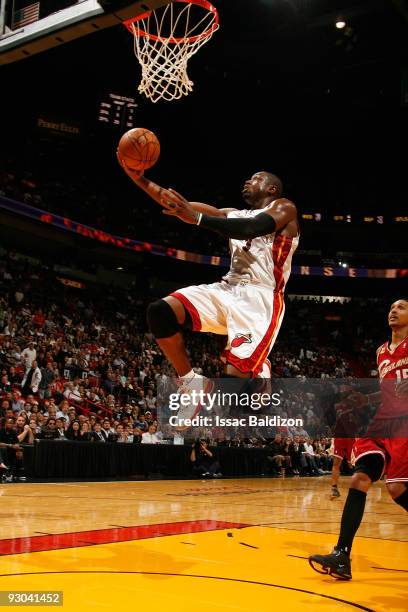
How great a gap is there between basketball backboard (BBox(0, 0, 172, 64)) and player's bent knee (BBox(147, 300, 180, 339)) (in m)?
2.61

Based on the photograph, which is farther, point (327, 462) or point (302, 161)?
point (302, 161)

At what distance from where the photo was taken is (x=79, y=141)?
2473cm

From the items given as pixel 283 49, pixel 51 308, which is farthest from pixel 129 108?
pixel 51 308

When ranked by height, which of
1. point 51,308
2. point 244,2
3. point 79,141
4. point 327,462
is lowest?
point 327,462

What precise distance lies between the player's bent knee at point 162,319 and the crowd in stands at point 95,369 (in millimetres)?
8794

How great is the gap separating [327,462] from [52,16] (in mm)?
18235

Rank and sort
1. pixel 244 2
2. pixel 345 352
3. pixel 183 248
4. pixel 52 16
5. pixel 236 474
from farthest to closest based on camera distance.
A: pixel 345 352 → pixel 183 248 → pixel 244 2 → pixel 236 474 → pixel 52 16

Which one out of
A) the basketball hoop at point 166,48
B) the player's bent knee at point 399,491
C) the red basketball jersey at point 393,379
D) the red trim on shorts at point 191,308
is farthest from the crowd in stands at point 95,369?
the player's bent knee at point 399,491

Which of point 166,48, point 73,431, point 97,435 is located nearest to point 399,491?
point 166,48

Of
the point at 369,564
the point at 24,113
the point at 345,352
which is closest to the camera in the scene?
the point at 369,564

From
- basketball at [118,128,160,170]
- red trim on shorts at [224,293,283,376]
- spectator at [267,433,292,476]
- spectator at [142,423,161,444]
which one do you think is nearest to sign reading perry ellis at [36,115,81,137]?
spectator at [142,423,161,444]

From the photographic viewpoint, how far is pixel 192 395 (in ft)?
13.0

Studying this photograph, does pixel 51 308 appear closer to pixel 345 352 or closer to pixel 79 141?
pixel 79 141

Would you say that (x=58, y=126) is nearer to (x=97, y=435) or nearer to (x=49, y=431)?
(x=97, y=435)
